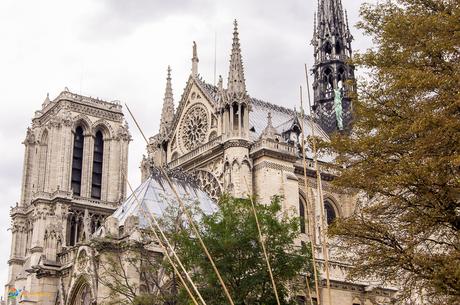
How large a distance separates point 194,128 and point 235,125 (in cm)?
527

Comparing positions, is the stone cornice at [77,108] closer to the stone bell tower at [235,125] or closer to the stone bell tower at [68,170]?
the stone bell tower at [68,170]

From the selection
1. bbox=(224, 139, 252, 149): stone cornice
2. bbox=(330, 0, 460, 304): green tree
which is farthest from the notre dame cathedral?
bbox=(330, 0, 460, 304): green tree

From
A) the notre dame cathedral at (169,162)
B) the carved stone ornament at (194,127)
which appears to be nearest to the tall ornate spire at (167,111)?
the notre dame cathedral at (169,162)

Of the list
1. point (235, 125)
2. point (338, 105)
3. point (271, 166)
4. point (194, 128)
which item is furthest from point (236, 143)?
point (338, 105)

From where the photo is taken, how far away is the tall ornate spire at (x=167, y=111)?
150 feet

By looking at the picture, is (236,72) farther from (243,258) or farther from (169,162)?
(243,258)

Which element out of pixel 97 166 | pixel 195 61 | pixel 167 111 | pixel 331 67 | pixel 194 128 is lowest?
pixel 194 128

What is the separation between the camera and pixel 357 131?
655 inches

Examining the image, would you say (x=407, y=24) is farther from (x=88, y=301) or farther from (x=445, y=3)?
(x=88, y=301)

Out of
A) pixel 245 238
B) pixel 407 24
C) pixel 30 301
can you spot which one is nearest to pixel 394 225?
pixel 407 24

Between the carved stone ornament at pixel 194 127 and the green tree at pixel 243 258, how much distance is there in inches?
748

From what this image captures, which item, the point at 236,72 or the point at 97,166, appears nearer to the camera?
the point at 236,72

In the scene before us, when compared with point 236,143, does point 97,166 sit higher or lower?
higher

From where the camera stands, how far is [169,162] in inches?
1748
